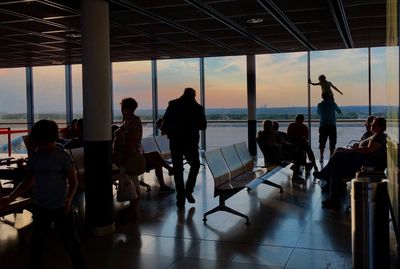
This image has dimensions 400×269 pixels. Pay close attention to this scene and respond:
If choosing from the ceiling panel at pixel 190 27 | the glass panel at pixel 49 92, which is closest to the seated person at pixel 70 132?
the ceiling panel at pixel 190 27

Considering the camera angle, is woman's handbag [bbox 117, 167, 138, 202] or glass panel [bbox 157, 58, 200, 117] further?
glass panel [bbox 157, 58, 200, 117]

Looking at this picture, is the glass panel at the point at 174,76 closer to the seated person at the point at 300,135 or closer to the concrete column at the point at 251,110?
the concrete column at the point at 251,110

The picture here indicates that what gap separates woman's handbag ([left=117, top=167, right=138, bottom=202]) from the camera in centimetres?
636

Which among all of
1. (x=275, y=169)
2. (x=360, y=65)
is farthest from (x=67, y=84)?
(x=275, y=169)

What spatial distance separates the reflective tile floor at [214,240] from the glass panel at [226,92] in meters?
8.26

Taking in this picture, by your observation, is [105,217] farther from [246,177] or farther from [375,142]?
[375,142]

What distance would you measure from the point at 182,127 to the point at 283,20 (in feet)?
9.52

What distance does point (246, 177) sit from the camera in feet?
24.6

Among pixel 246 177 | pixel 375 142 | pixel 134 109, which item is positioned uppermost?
pixel 134 109

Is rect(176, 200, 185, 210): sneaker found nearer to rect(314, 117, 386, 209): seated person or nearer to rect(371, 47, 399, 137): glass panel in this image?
rect(314, 117, 386, 209): seated person

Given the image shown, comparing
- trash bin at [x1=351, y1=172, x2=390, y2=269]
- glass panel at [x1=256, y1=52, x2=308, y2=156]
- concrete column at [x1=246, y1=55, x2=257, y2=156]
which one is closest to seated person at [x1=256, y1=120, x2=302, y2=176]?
trash bin at [x1=351, y1=172, x2=390, y2=269]

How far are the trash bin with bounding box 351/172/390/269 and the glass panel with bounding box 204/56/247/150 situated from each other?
445 inches

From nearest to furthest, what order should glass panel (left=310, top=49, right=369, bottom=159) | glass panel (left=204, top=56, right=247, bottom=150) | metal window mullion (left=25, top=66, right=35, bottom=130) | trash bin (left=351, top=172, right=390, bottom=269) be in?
trash bin (left=351, top=172, right=390, bottom=269) < glass panel (left=310, top=49, right=369, bottom=159) < glass panel (left=204, top=56, right=247, bottom=150) < metal window mullion (left=25, top=66, right=35, bottom=130)

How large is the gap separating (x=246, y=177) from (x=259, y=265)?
2959mm
